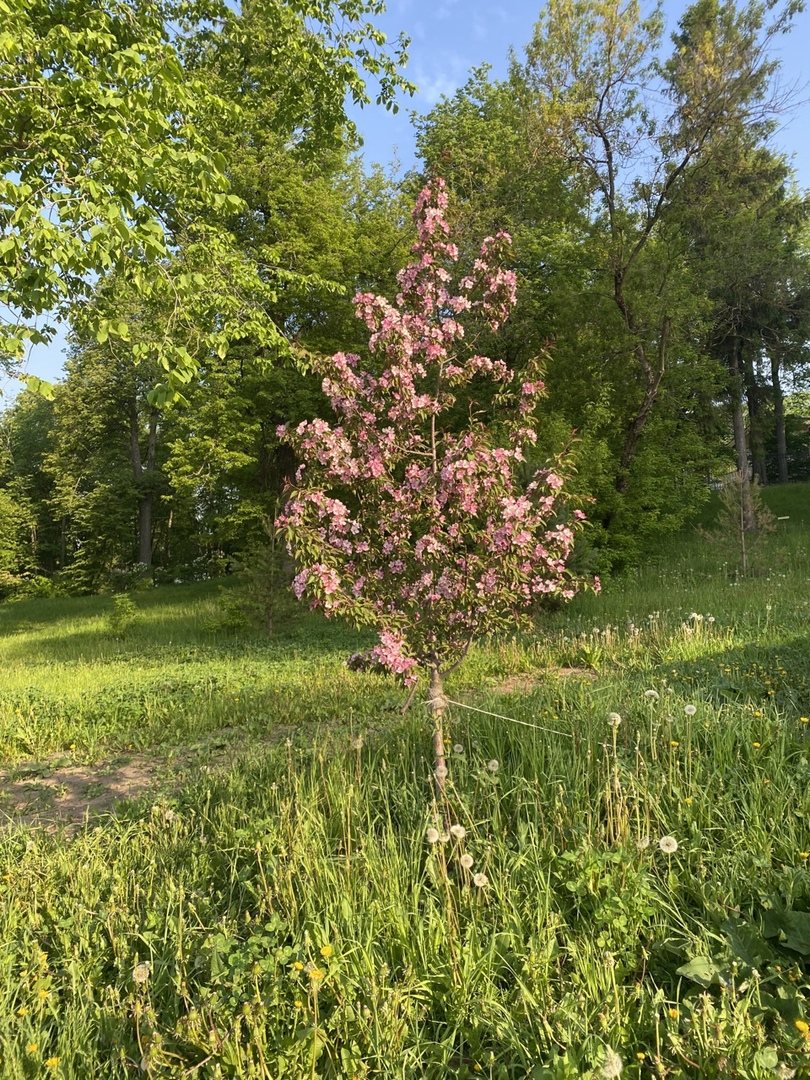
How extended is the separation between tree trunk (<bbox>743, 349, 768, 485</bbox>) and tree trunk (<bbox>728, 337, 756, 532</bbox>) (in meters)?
1.82

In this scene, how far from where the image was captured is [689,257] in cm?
1762

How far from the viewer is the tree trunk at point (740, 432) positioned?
1206 centimetres

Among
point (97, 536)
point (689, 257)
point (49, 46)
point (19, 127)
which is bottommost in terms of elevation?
point (97, 536)

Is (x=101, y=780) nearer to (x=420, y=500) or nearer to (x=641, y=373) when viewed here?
(x=420, y=500)

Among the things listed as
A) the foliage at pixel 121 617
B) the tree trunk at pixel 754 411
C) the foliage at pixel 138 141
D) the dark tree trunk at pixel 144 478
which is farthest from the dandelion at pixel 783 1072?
the dark tree trunk at pixel 144 478

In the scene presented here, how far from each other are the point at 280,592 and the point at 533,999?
9979 mm

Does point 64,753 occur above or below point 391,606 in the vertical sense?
below

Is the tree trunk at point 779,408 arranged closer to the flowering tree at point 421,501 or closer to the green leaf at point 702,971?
the flowering tree at point 421,501

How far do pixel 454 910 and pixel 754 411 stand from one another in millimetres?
30278

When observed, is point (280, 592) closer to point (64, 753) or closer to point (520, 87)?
point (64, 753)

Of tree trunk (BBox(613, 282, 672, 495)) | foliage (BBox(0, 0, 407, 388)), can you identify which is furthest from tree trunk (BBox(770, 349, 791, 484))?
foliage (BBox(0, 0, 407, 388))

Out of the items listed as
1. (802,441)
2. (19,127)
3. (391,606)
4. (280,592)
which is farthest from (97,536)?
(802,441)

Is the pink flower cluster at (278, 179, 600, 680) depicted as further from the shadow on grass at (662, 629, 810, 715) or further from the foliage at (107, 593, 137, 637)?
the foliage at (107, 593, 137, 637)

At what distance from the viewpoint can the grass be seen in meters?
1.92
